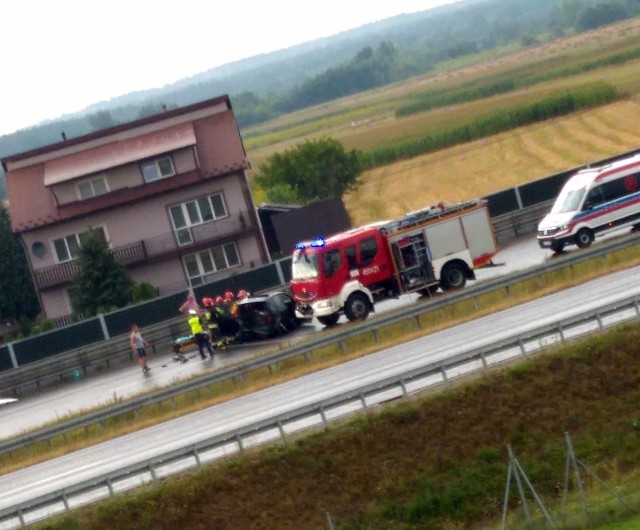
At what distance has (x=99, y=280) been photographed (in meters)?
49.1

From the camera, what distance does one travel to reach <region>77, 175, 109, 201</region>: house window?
54.2m

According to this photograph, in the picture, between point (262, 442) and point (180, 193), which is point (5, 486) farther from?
point (180, 193)

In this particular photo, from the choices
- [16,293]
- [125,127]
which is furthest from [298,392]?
[16,293]

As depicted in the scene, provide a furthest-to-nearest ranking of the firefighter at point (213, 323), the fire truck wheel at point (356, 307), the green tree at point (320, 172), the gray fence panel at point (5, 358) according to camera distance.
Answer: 1. the green tree at point (320, 172)
2. the gray fence panel at point (5, 358)
3. the firefighter at point (213, 323)
4. the fire truck wheel at point (356, 307)

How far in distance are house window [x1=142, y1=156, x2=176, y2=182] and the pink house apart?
0.04 meters

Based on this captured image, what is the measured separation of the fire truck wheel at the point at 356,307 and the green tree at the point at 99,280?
1506cm

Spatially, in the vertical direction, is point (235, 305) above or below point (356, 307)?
above

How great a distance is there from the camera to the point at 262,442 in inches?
886

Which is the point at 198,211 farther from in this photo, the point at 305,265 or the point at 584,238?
the point at 584,238

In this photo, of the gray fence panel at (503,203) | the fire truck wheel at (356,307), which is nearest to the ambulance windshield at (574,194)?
the gray fence panel at (503,203)

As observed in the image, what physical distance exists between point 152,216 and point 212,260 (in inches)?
110

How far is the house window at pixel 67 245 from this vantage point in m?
53.4

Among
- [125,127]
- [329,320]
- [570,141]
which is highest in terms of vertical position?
[125,127]

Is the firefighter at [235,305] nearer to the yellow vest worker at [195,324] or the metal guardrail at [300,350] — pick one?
the yellow vest worker at [195,324]
